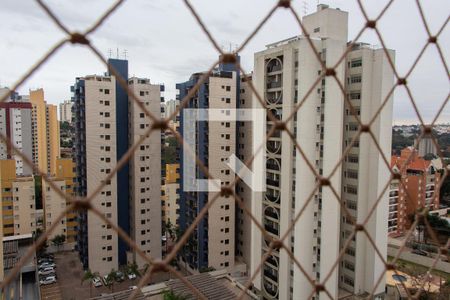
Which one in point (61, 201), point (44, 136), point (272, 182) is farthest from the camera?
point (44, 136)

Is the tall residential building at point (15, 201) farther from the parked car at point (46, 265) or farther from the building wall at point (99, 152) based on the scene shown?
the building wall at point (99, 152)

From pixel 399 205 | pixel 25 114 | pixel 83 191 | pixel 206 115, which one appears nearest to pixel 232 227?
pixel 206 115

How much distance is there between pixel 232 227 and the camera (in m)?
5.82

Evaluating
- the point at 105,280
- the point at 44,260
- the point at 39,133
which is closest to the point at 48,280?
the point at 44,260

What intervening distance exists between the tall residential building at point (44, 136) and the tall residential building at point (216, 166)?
5.25 m

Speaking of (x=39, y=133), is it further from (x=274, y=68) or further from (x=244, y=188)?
(x=274, y=68)

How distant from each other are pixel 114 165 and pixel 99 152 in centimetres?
33

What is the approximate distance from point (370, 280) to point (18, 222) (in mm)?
5768

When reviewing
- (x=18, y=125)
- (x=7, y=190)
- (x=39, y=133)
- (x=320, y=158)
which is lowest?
(x=7, y=190)

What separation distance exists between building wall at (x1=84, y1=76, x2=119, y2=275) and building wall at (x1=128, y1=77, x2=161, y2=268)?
1.09 ft

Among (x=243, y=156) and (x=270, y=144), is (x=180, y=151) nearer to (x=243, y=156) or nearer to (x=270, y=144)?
(x=243, y=156)

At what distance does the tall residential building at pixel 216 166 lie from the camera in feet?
18.4

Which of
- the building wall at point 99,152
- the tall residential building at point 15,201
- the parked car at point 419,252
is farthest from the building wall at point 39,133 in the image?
the parked car at point 419,252

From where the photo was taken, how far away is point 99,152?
18.2ft
